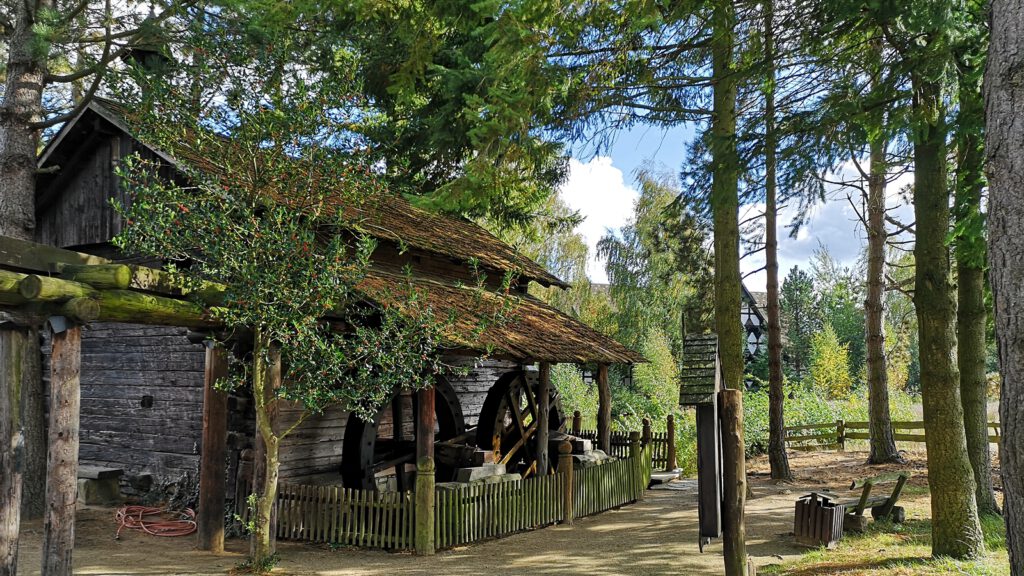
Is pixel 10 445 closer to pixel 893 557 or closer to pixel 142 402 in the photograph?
pixel 142 402

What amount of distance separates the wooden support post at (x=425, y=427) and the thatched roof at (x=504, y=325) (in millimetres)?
898

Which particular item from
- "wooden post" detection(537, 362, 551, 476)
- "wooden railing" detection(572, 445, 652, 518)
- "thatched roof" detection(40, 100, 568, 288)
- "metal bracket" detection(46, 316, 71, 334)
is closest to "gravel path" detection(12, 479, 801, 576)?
"wooden railing" detection(572, 445, 652, 518)

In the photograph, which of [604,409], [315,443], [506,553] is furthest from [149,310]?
[604,409]

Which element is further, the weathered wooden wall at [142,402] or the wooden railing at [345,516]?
the weathered wooden wall at [142,402]

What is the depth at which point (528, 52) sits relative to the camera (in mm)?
8750

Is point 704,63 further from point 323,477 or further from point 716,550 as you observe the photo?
point 323,477

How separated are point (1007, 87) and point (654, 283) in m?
27.6

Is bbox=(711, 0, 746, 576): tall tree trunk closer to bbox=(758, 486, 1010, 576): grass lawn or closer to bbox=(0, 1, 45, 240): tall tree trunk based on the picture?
bbox=(758, 486, 1010, 576): grass lawn

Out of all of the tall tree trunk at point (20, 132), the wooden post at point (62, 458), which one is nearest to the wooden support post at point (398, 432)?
the wooden post at point (62, 458)

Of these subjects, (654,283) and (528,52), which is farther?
(654,283)

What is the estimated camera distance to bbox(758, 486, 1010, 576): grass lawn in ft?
26.3

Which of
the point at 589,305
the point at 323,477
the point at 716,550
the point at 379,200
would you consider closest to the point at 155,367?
the point at 323,477

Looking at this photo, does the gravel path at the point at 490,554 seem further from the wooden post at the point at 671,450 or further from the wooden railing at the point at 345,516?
the wooden post at the point at 671,450

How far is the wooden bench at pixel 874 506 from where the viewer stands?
10.2 m
